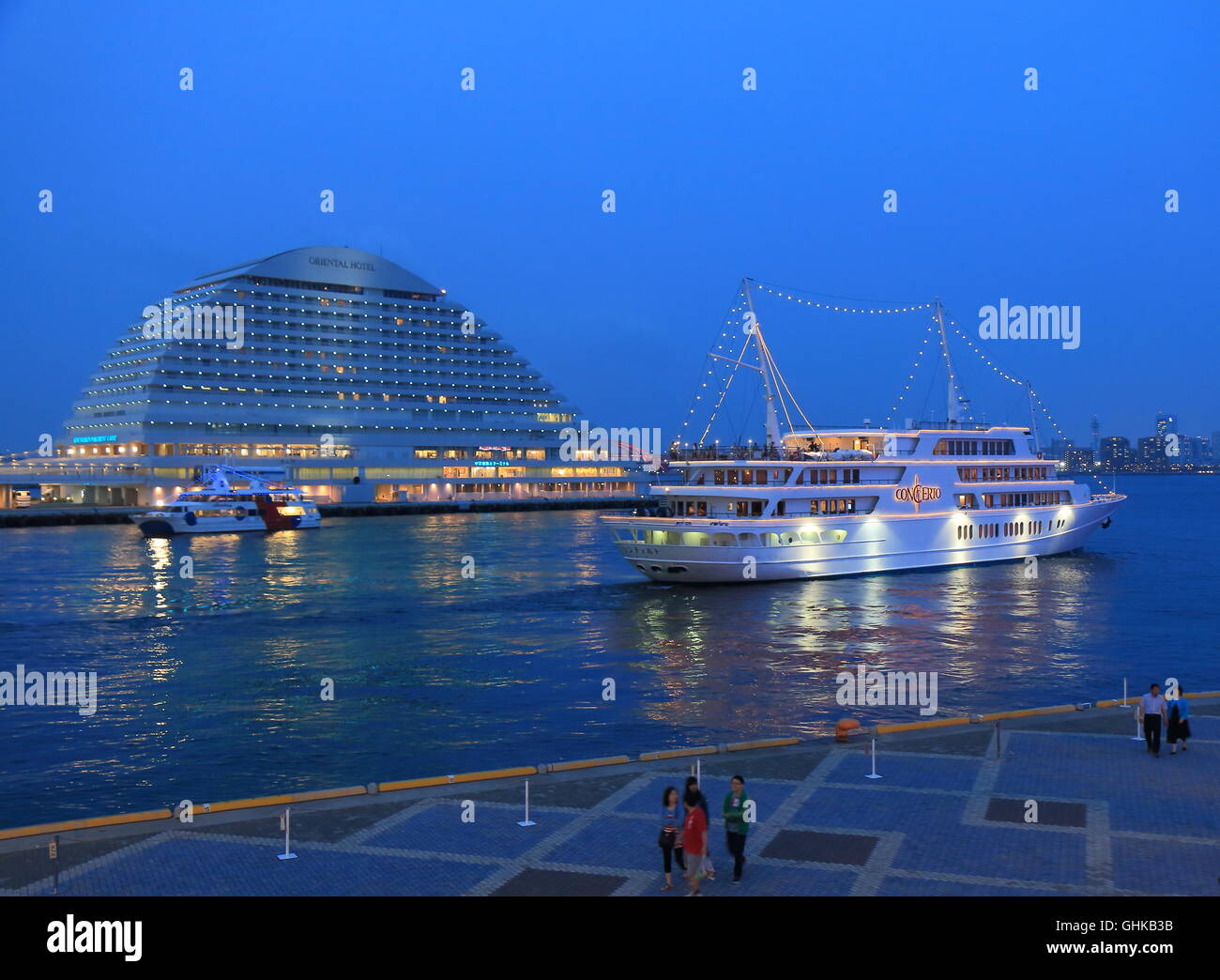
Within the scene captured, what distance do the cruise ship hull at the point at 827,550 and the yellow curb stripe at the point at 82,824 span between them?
33684 mm

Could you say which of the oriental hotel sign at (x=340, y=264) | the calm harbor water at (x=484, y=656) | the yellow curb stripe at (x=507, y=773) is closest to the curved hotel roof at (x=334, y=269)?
the oriental hotel sign at (x=340, y=264)

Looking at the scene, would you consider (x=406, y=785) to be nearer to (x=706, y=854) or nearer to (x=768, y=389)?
(x=706, y=854)

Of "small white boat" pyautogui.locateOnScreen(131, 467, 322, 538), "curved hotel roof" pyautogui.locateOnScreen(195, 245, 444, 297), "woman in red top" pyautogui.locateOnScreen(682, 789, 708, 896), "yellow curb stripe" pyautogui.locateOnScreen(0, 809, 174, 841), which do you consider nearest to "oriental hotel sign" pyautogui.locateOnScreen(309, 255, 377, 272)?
"curved hotel roof" pyautogui.locateOnScreen(195, 245, 444, 297)

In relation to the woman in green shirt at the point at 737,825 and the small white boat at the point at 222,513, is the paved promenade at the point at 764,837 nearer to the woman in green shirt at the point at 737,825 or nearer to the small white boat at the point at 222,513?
the woman in green shirt at the point at 737,825

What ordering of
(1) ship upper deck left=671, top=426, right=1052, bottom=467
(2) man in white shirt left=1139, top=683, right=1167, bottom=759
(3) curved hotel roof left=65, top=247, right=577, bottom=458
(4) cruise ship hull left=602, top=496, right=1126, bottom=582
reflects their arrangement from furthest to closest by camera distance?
(3) curved hotel roof left=65, top=247, right=577, bottom=458 → (1) ship upper deck left=671, top=426, right=1052, bottom=467 → (4) cruise ship hull left=602, top=496, right=1126, bottom=582 → (2) man in white shirt left=1139, top=683, right=1167, bottom=759

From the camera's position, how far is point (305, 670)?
97.5 feet

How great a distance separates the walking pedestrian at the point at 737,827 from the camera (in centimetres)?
1145

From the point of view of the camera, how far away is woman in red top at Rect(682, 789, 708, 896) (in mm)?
11031

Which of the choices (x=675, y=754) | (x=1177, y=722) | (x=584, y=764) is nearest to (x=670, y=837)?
(x=584, y=764)

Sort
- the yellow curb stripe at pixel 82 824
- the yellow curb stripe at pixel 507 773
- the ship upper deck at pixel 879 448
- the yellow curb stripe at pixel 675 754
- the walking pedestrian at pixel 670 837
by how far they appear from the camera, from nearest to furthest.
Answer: the walking pedestrian at pixel 670 837
the yellow curb stripe at pixel 82 824
the yellow curb stripe at pixel 507 773
the yellow curb stripe at pixel 675 754
the ship upper deck at pixel 879 448

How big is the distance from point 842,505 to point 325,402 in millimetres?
109559

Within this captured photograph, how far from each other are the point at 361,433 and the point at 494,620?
112 m

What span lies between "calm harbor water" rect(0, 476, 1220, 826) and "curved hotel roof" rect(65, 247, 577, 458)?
77.6 metres

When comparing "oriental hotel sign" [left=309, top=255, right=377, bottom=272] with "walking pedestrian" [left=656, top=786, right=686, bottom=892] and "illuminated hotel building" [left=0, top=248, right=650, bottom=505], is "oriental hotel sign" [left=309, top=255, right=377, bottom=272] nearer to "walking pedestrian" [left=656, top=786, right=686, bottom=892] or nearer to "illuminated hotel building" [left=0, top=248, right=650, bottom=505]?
"illuminated hotel building" [left=0, top=248, right=650, bottom=505]
